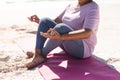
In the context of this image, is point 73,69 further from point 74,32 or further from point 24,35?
point 24,35

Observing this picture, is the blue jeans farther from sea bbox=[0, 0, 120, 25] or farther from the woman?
sea bbox=[0, 0, 120, 25]

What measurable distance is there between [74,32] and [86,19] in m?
0.23

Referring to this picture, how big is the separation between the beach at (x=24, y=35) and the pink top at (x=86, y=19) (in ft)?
1.32

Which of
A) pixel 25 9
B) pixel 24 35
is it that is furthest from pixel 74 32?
pixel 25 9

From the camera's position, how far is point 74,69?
3.71 metres

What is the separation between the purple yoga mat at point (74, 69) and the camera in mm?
3501

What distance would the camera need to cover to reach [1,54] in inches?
176

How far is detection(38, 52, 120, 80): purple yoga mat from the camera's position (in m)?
3.50

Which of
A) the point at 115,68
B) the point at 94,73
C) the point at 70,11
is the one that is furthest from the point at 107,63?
the point at 70,11

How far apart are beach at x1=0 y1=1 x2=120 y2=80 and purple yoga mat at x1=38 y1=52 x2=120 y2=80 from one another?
0.13 metres

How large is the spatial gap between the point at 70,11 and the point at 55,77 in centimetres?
98

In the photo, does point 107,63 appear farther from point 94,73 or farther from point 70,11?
point 70,11

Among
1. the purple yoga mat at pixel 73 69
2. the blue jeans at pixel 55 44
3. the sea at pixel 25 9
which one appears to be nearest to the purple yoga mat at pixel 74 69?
the purple yoga mat at pixel 73 69

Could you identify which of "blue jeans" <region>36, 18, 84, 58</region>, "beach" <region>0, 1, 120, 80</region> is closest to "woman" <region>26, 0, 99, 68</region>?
"blue jeans" <region>36, 18, 84, 58</region>
